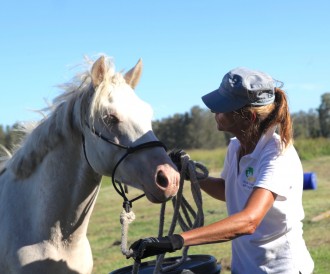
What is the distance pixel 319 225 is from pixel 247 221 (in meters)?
7.14

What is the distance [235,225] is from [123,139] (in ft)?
2.90

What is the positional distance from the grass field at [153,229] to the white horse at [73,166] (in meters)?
0.65

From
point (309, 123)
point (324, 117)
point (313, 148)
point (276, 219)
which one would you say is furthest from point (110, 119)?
point (309, 123)

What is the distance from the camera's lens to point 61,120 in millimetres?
3119

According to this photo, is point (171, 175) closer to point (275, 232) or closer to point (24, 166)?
point (275, 232)

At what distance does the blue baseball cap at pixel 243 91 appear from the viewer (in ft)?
8.22

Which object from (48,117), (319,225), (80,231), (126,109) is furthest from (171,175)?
(319,225)

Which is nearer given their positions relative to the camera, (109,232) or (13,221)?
(13,221)

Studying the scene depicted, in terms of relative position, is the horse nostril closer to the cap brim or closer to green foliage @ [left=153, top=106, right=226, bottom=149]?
the cap brim

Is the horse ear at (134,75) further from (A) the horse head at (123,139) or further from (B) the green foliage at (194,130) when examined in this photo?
(B) the green foliage at (194,130)

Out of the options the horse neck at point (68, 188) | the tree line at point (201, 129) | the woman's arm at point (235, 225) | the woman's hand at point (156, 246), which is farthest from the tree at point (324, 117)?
the woman's hand at point (156, 246)

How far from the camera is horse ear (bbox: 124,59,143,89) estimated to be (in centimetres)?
318

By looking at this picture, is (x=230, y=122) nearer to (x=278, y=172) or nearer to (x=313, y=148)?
(x=278, y=172)

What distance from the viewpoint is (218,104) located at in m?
2.60
